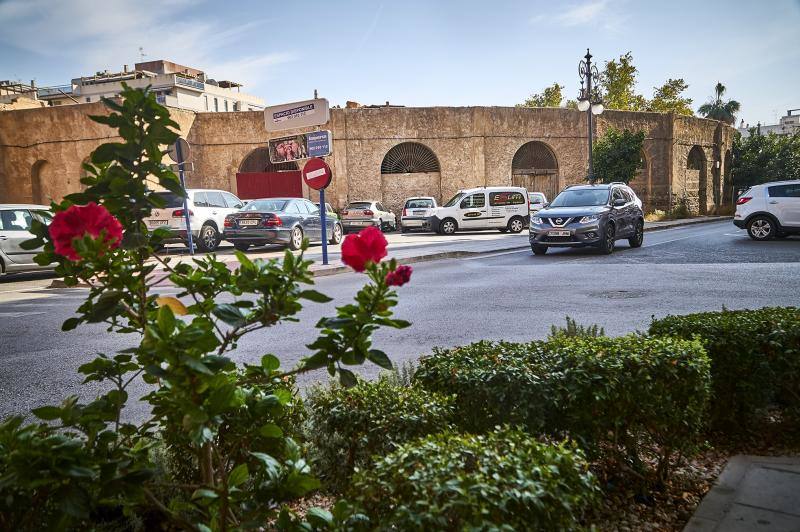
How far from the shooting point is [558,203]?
1617cm

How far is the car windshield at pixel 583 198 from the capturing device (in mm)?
15758

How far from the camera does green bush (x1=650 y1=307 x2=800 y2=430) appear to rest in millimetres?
3283

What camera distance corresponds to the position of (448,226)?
26.0 m

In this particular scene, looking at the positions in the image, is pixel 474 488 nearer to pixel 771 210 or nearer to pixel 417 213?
pixel 771 210

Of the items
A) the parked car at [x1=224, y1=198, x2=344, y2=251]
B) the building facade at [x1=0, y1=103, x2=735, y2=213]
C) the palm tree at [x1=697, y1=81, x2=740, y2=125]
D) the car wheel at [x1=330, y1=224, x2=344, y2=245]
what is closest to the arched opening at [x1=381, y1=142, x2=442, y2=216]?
the building facade at [x1=0, y1=103, x2=735, y2=213]

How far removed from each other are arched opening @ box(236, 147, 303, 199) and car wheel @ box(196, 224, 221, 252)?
13442 mm

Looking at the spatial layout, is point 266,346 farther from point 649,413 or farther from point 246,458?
point 649,413

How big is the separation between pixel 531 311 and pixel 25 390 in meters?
5.61

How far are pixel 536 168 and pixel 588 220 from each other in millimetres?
20878

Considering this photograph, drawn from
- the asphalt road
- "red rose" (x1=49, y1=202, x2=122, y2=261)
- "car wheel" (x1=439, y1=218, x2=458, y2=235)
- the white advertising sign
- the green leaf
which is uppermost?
the white advertising sign

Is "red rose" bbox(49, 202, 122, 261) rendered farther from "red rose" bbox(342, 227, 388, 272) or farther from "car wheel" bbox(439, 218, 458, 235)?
"car wheel" bbox(439, 218, 458, 235)

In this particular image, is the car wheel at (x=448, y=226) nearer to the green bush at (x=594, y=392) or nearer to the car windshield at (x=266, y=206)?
the car windshield at (x=266, y=206)

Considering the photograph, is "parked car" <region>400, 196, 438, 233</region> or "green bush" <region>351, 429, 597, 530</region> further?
"parked car" <region>400, 196, 438, 233</region>

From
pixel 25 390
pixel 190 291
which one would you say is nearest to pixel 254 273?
pixel 190 291
